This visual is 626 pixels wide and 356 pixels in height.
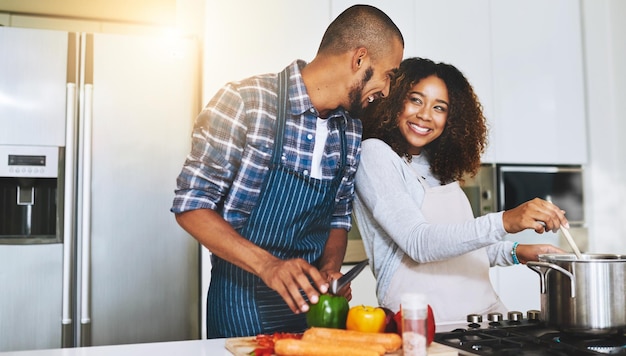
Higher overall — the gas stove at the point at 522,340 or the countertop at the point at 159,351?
the gas stove at the point at 522,340

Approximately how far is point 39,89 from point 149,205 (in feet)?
1.87

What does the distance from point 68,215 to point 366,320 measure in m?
1.44

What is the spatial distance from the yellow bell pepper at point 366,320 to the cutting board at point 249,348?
0.07 m

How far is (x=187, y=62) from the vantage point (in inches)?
91.8

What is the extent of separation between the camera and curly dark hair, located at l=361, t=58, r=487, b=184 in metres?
1.73

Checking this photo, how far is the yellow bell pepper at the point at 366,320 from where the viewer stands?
109 centimetres

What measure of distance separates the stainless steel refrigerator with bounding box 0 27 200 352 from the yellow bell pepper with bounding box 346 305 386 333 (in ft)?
4.25

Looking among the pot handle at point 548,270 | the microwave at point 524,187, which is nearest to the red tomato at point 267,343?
the pot handle at point 548,270

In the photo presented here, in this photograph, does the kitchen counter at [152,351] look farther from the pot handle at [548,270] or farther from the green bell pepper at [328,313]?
the pot handle at [548,270]

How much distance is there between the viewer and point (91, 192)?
7.16 feet

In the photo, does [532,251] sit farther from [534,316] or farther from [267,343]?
[267,343]

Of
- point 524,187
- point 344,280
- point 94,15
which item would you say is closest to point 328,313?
point 344,280

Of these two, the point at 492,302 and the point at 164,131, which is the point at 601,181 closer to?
the point at 492,302

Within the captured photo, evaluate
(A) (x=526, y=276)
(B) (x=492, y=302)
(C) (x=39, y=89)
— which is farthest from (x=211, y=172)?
(A) (x=526, y=276)
